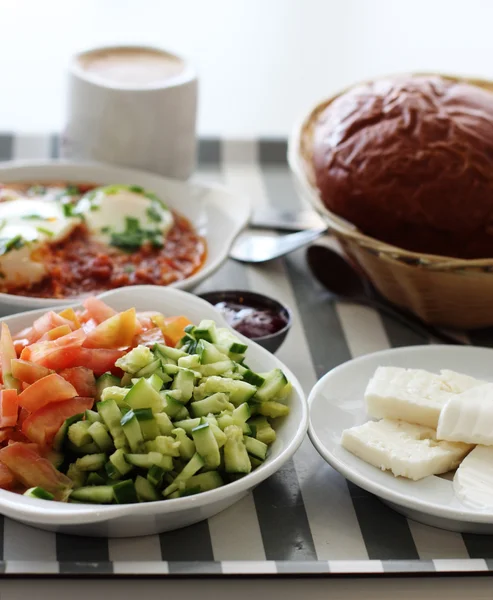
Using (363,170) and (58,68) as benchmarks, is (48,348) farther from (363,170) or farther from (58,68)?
(58,68)

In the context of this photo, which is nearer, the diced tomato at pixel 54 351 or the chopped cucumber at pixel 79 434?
the chopped cucumber at pixel 79 434

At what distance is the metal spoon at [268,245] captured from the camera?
3248 mm

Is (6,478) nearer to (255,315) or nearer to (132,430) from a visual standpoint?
(132,430)

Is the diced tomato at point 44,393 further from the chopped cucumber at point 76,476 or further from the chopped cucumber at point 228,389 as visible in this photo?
the chopped cucumber at point 228,389

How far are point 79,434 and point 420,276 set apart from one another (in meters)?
1.22

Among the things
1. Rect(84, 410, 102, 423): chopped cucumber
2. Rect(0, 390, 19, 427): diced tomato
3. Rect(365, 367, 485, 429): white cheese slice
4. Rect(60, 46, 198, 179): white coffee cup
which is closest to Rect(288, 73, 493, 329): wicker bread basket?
Rect(365, 367, 485, 429): white cheese slice

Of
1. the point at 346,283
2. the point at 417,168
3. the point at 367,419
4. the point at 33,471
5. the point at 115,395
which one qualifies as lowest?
the point at 346,283

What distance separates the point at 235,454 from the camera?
77.3 inches

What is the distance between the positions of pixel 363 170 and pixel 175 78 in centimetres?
106

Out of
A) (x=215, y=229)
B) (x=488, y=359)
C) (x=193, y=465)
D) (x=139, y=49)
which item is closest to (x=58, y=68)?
(x=139, y=49)

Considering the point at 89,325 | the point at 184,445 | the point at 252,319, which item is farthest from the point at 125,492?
the point at 252,319

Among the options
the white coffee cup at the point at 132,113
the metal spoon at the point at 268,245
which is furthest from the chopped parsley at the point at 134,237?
the white coffee cup at the point at 132,113

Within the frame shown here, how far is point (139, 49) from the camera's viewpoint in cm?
365

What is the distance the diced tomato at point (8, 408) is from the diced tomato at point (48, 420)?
0.10 feet
